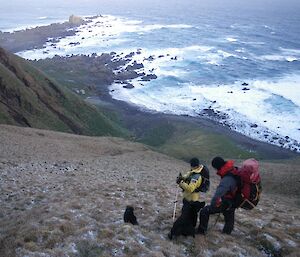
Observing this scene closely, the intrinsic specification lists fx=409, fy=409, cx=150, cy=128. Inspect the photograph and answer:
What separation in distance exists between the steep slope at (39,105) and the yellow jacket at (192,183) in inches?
1631

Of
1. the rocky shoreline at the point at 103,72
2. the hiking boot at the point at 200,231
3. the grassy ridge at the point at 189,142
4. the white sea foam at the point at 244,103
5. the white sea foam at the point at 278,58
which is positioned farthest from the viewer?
the white sea foam at the point at 278,58

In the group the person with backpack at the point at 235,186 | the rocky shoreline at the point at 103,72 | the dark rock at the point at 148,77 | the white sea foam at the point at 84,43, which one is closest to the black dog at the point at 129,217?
the person with backpack at the point at 235,186

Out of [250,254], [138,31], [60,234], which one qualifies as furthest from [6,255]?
[138,31]

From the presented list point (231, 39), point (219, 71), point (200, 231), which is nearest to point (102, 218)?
point (200, 231)

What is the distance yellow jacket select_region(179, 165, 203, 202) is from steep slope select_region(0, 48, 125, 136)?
41421 millimetres

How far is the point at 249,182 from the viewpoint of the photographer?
13.0m

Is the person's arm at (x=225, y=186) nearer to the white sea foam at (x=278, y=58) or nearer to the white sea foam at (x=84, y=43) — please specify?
the white sea foam at (x=278, y=58)

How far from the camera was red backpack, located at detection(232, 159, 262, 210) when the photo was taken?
12.8 meters

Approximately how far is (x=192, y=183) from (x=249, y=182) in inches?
71.9

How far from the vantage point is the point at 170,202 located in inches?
795

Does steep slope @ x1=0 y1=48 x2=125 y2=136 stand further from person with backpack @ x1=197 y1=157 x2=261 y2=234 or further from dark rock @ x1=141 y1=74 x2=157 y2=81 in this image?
person with backpack @ x1=197 y1=157 x2=261 y2=234

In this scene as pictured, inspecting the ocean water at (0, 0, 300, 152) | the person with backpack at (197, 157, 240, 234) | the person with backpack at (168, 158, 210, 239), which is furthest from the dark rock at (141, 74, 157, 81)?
the person with backpack at (168, 158, 210, 239)

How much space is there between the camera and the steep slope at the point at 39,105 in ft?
182

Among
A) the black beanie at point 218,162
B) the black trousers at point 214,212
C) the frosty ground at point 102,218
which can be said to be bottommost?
the frosty ground at point 102,218
